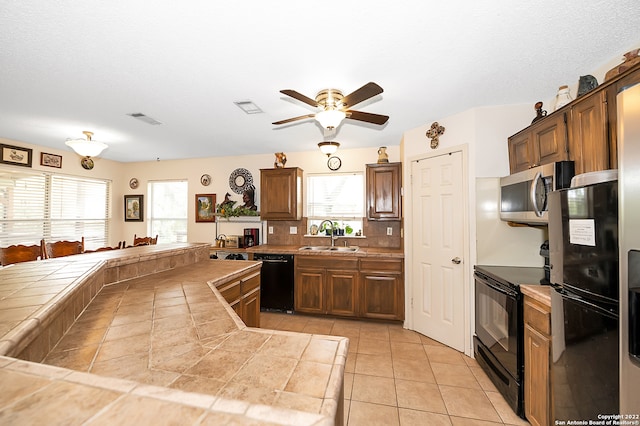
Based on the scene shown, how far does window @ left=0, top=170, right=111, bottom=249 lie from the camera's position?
12.5 ft

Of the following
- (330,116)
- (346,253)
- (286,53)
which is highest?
(286,53)

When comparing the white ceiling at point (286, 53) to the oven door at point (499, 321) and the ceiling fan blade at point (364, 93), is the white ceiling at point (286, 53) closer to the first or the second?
the ceiling fan blade at point (364, 93)

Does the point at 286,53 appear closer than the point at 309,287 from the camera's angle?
Yes

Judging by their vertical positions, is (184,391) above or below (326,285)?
above

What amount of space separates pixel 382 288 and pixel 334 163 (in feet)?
6.91

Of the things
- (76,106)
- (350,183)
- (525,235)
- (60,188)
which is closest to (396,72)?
(525,235)

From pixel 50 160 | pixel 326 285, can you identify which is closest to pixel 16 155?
pixel 50 160

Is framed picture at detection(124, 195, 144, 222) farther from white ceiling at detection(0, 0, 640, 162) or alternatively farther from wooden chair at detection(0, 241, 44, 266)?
white ceiling at detection(0, 0, 640, 162)

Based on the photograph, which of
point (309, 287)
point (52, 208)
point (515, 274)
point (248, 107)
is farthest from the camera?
point (52, 208)

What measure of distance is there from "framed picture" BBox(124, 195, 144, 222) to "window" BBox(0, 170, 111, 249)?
0.31m

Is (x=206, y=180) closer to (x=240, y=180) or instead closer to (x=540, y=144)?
(x=240, y=180)

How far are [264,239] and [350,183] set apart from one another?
1798 mm

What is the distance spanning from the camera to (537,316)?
1693mm

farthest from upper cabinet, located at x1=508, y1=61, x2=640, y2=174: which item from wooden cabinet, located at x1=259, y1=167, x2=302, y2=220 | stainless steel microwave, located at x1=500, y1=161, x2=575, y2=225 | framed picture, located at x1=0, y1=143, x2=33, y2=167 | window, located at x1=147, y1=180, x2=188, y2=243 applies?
framed picture, located at x1=0, y1=143, x2=33, y2=167
